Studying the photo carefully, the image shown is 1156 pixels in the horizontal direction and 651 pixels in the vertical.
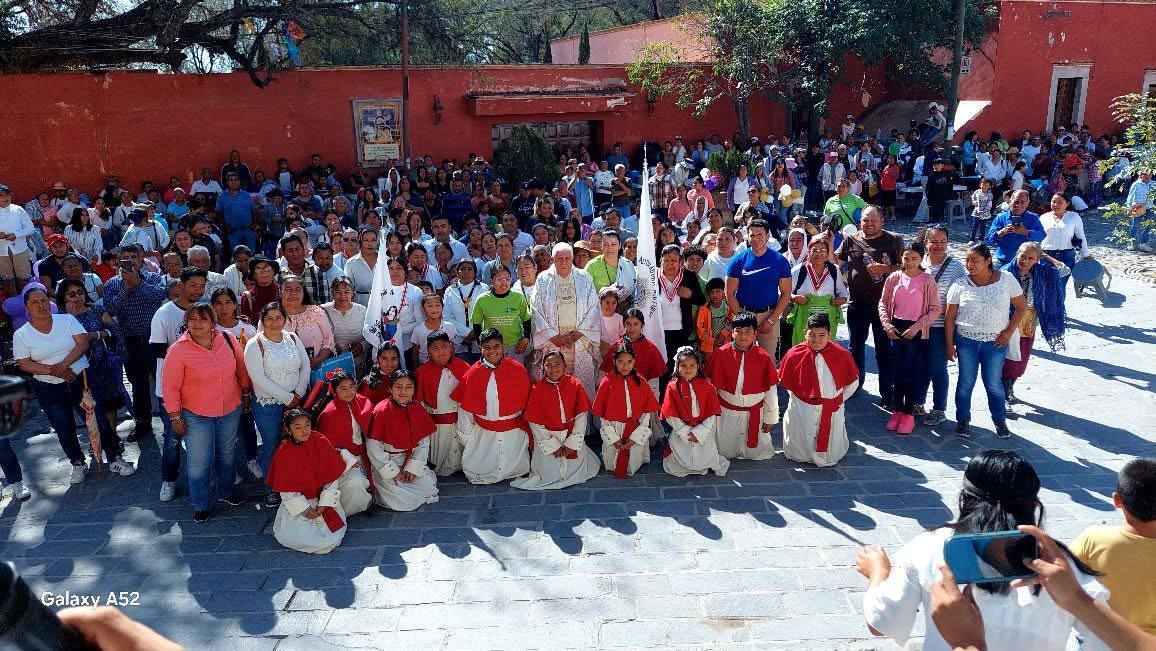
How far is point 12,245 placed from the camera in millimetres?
9977

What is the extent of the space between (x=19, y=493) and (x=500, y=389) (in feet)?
11.8

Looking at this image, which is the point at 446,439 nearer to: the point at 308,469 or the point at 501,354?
the point at 501,354

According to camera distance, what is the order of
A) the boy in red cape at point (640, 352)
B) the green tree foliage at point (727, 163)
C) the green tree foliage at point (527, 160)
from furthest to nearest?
1. the green tree foliage at point (527, 160)
2. the green tree foliage at point (727, 163)
3. the boy in red cape at point (640, 352)

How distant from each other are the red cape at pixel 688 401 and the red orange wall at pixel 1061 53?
1742 centimetres

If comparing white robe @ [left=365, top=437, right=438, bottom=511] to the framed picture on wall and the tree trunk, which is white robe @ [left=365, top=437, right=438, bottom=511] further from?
the tree trunk

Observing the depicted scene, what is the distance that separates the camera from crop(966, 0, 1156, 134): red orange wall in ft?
65.5

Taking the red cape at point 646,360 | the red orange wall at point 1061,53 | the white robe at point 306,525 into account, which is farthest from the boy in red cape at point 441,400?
the red orange wall at point 1061,53

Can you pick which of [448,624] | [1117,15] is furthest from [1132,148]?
[1117,15]

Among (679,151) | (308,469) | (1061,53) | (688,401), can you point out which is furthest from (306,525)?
(1061,53)

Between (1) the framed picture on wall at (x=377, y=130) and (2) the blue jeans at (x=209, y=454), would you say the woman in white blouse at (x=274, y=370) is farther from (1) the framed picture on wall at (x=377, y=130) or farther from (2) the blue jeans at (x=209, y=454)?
(1) the framed picture on wall at (x=377, y=130)

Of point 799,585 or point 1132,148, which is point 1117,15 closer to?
point 1132,148

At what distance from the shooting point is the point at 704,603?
15.1 ft

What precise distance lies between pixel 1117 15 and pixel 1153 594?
2269 cm

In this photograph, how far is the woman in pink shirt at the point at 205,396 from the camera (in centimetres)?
546
